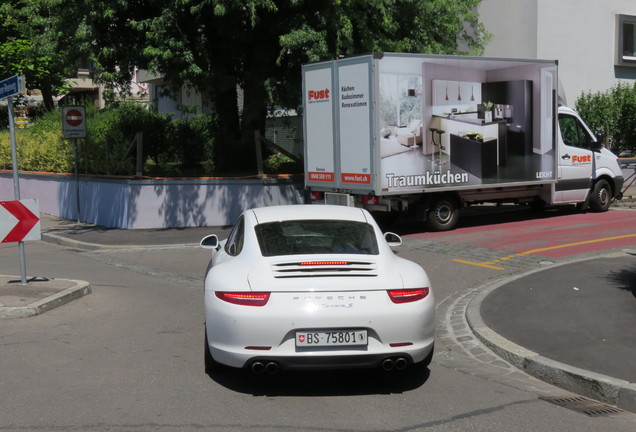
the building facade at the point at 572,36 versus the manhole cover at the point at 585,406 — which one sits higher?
the building facade at the point at 572,36

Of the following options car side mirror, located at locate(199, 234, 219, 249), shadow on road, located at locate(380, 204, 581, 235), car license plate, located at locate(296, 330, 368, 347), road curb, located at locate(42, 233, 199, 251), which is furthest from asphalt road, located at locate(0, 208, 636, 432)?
shadow on road, located at locate(380, 204, 581, 235)

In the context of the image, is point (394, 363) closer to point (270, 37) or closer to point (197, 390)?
point (197, 390)

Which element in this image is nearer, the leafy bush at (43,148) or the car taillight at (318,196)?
the car taillight at (318,196)

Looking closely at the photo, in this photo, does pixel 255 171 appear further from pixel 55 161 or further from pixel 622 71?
pixel 622 71

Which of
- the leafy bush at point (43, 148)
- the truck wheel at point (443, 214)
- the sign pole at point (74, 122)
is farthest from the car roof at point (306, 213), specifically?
the leafy bush at point (43, 148)

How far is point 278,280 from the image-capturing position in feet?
18.9

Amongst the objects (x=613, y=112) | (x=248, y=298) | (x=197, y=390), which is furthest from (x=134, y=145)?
(x=613, y=112)

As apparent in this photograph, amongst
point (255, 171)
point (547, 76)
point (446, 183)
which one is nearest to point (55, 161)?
point (255, 171)

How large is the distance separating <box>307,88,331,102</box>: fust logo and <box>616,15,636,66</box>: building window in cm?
1597

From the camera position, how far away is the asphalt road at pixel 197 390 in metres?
5.30

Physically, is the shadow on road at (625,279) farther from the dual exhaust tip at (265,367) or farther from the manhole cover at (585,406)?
the dual exhaust tip at (265,367)

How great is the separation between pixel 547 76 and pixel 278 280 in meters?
12.9

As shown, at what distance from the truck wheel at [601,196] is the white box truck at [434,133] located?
1.07 m

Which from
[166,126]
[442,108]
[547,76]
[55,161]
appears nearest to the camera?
[442,108]
